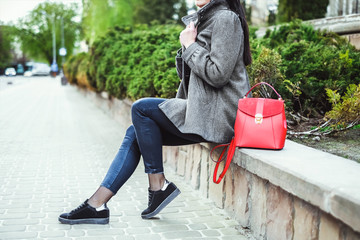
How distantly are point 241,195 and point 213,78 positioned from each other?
40.3 inches

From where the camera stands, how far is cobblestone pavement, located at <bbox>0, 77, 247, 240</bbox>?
3.47 m

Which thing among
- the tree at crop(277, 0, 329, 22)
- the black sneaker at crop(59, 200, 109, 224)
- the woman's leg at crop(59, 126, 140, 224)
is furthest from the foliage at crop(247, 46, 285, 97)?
the tree at crop(277, 0, 329, 22)

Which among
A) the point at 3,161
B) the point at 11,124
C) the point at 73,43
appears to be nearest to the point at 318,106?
the point at 3,161

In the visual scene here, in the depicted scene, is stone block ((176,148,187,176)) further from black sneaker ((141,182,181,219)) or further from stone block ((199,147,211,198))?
black sneaker ((141,182,181,219))

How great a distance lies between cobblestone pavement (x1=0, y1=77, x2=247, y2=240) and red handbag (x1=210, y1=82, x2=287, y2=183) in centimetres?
77

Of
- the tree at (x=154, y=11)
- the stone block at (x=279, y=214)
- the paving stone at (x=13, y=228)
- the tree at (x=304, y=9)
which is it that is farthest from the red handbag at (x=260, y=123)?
the tree at (x=154, y=11)

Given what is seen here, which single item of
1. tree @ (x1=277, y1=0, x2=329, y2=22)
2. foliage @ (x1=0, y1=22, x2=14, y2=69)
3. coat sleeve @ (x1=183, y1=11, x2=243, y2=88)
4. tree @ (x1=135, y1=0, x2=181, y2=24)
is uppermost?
tree @ (x1=135, y1=0, x2=181, y2=24)

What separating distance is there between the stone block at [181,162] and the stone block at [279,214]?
2.11 m

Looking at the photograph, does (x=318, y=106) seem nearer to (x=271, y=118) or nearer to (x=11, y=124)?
(x=271, y=118)

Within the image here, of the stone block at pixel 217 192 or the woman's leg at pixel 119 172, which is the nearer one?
the woman's leg at pixel 119 172

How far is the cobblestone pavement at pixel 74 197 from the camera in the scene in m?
3.47

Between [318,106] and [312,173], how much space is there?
104 inches

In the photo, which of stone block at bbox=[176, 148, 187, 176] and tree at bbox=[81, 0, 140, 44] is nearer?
stone block at bbox=[176, 148, 187, 176]

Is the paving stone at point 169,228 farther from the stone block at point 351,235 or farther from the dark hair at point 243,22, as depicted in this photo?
the stone block at point 351,235
